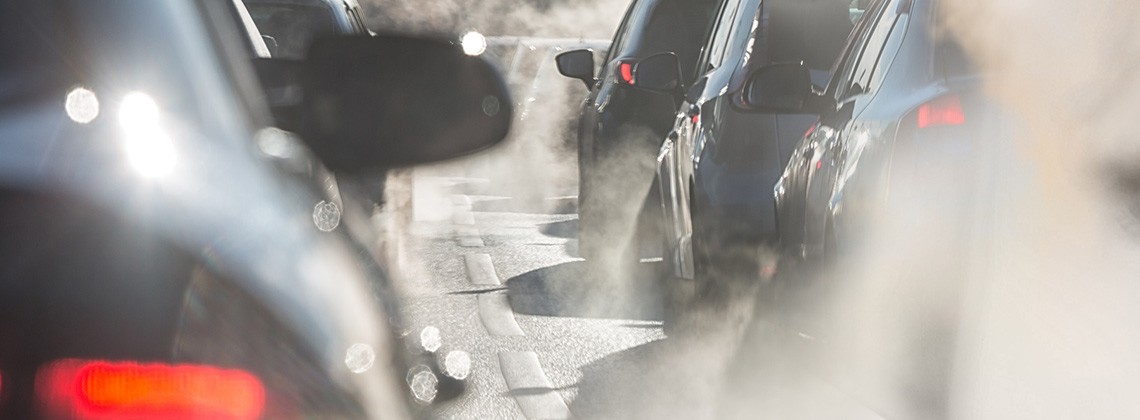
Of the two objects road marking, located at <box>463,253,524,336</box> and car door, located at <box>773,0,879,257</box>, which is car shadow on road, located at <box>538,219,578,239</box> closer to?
road marking, located at <box>463,253,524,336</box>

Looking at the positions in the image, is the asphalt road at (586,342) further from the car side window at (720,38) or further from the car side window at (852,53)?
the car side window at (720,38)

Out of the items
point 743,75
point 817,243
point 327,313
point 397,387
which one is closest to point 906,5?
point 817,243

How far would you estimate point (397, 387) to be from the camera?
2.59 meters

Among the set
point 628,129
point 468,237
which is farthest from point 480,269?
point 468,237

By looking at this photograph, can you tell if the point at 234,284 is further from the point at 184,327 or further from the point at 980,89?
the point at 980,89

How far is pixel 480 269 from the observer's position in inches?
458

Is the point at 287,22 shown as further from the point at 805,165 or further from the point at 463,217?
the point at 463,217

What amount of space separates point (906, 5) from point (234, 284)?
335cm

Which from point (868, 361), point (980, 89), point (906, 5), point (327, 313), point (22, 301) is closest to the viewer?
point (22, 301)

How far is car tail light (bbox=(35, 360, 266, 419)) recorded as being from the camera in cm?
157

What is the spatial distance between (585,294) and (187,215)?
860 cm

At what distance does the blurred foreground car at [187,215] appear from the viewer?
5.31ft

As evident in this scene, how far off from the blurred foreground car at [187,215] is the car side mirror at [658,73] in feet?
19.9

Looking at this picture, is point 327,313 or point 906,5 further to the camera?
point 906,5
